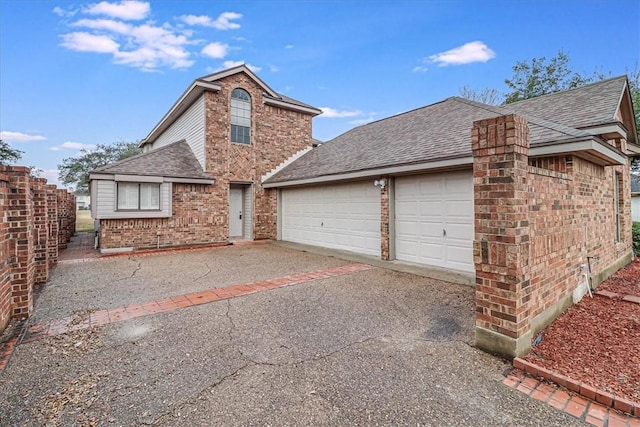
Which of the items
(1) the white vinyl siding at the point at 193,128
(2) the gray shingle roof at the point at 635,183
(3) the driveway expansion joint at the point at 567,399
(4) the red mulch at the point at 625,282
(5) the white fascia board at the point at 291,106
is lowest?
(3) the driveway expansion joint at the point at 567,399

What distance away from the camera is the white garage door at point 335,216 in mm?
8992

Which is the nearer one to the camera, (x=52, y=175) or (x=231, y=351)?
(x=231, y=351)

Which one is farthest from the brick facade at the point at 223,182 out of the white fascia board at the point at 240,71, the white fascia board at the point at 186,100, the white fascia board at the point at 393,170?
the white fascia board at the point at 393,170

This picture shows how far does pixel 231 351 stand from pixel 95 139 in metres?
47.3

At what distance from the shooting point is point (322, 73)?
1727 centimetres

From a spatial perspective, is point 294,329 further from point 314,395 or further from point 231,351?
point 314,395

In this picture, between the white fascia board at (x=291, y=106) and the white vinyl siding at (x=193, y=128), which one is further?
the white fascia board at (x=291, y=106)

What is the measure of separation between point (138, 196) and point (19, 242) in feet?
22.4

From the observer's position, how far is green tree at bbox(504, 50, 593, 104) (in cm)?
2255

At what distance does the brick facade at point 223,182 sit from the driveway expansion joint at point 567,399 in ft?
36.9

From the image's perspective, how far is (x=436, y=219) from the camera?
7.20 meters

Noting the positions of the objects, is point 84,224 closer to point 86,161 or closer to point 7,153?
point 7,153

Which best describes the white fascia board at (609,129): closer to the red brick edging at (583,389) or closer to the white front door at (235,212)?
the red brick edging at (583,389)

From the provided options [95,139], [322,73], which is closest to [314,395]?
[322,73]
